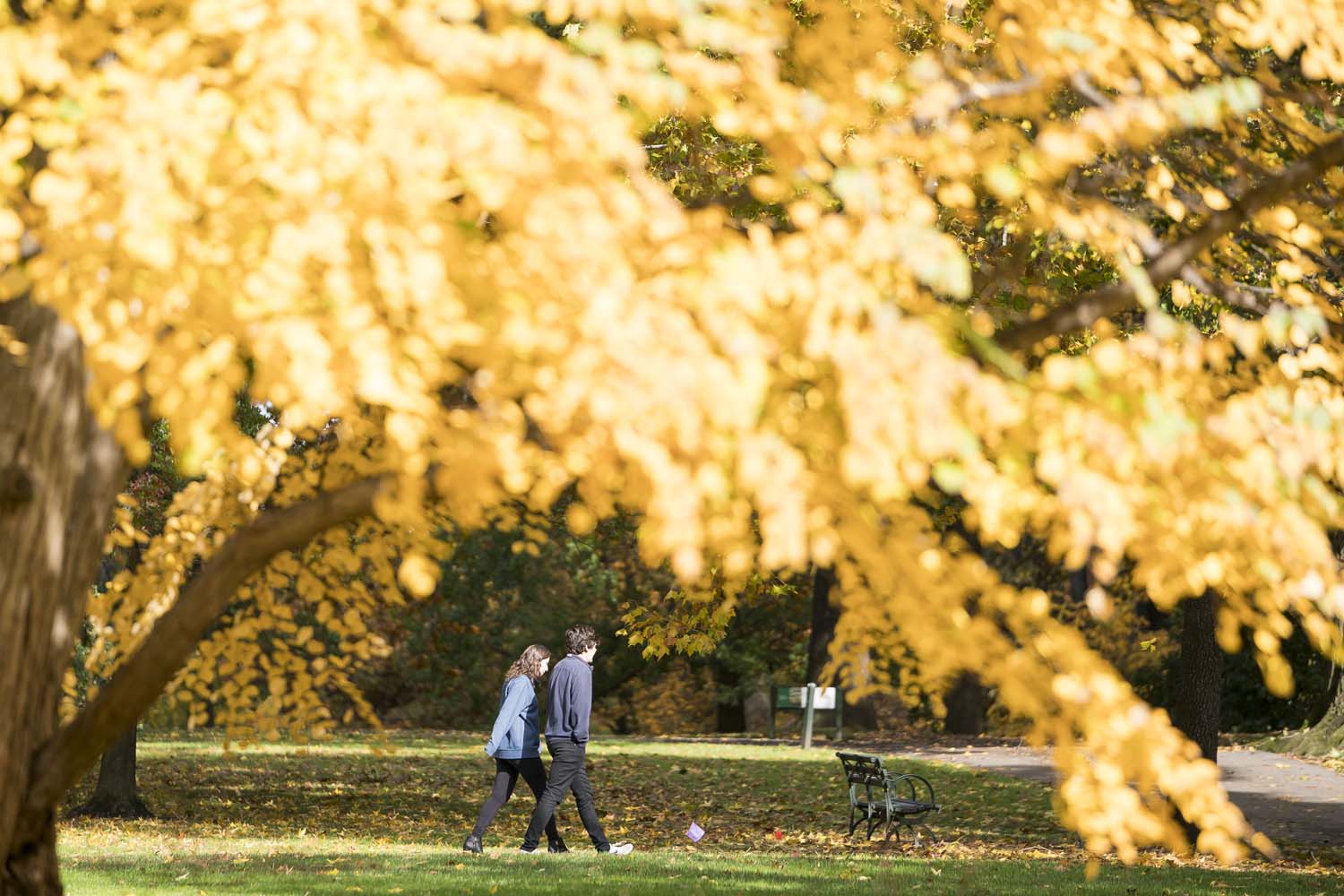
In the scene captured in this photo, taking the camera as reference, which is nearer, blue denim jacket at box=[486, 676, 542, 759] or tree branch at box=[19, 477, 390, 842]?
tree branch at box=[19, 477, 390, 842]

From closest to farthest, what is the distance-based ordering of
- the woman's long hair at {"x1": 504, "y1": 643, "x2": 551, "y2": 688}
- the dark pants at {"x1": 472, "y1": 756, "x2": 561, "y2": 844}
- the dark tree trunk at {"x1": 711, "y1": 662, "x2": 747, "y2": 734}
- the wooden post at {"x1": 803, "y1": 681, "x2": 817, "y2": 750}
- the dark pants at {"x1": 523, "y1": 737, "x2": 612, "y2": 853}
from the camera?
the dark pants at {"x1": 523, "y1": 737, "x2": 612, "y2": 853}
the woman's long hair at {"x1": 504, "y1": 643, "x2": 551, "y2": 688}
the dark pants at {"x1": 472, "y1": 756, "x2": 561, "y2": 844}
the wooden post at {"x1": 803, "y1": 681, "x2": 817, "y2": 750}
the dark tree trunk at {"x1": 711, "y1": 662, "x2": 747, "y2": 734}

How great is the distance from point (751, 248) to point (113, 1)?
2.01 m

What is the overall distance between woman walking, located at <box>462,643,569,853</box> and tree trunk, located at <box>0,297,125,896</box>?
268 inches

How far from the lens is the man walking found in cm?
1156

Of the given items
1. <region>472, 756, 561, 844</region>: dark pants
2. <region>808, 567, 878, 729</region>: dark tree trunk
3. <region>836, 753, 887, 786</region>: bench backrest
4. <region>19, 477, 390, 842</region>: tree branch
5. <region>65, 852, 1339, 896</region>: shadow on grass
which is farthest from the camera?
<region>808, 567, 878, 729</region>: dark tree trunk

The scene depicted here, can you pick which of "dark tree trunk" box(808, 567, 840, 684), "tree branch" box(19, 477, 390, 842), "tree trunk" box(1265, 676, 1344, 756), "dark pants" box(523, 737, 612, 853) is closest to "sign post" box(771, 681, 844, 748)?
"dark tree trunk" box(808, 567, 840, 684)

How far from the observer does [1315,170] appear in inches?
193

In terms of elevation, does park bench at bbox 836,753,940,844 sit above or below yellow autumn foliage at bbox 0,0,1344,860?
below

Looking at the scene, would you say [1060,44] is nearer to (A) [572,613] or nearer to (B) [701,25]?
(B) [701,25]

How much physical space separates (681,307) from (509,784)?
9480 mm

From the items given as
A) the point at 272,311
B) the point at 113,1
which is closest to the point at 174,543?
the point at 113,1

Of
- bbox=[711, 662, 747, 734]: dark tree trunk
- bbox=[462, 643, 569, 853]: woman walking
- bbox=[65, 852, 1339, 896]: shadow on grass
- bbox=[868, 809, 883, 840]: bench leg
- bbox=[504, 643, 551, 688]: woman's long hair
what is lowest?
bbox=[711, 662, 747, 734]: dark tree trunk

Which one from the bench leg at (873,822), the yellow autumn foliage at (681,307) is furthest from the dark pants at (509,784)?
the yellow autumn foliage at (681,307)

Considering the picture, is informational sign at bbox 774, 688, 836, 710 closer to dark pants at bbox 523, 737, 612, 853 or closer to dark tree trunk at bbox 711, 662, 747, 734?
dark tree trunk at bbox 711, 662, 747, 734
